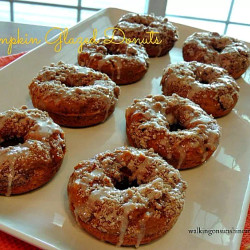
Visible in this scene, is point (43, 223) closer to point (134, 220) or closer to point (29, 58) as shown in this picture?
point (134, 220)

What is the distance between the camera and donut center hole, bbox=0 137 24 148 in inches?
67.4

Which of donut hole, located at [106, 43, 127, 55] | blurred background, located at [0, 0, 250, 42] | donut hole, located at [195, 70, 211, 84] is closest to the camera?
donut hole, located at [195, 70, 211, 84]

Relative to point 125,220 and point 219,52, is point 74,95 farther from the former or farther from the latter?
point 219,52

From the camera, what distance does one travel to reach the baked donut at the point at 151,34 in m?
2.64

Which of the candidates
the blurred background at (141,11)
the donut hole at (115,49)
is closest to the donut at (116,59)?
the donut hole at (115,49)

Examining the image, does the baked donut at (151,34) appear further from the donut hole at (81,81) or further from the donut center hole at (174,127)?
the donut center hole at (174,127)

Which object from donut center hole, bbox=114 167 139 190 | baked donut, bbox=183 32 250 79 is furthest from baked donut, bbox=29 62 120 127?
baked donut, bbox=183 32 250 79

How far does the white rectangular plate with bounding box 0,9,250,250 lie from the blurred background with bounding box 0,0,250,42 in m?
2.10

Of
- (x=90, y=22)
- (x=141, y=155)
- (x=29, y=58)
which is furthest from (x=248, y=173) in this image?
(x=90, y=22)

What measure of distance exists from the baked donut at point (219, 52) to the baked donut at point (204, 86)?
18 cm

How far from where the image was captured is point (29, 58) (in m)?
2.43

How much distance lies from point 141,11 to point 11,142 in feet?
10.7

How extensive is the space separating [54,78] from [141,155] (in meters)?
0.73

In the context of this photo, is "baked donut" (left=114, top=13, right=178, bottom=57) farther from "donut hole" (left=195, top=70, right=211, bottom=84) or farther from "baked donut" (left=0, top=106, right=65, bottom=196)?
"baked donut" (left=0, top=106, right=65, bottom=196)
